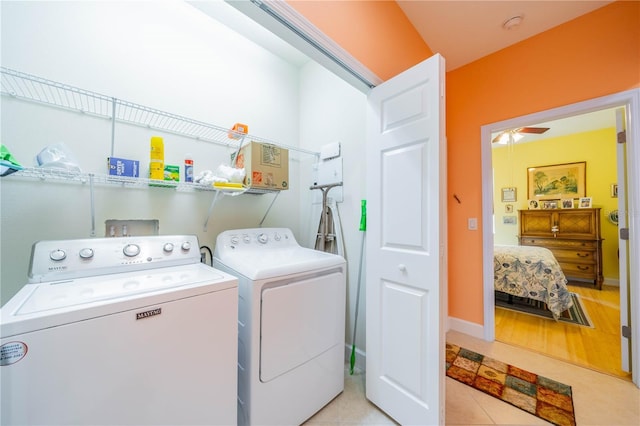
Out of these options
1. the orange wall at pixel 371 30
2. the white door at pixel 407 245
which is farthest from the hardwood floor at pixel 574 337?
the orange wall at pixel 371 30

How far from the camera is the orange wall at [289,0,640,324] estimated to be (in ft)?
4.67

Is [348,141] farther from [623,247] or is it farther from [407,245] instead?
[623,247]

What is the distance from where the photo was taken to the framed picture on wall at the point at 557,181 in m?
4.31

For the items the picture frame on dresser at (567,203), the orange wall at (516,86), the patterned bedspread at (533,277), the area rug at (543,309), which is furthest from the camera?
the picture frame on dresser at (567,203)

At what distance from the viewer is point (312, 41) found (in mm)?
1135

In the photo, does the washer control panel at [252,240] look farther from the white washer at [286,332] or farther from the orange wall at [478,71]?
the orange wall at [478,71]

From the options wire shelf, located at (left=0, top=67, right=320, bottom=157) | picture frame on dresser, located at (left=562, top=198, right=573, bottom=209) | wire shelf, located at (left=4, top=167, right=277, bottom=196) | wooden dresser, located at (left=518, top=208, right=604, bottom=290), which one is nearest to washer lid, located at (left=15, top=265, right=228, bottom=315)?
wire shelf, located at (left=4, top=167, right=277, bottom=196)

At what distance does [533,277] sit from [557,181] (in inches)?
123

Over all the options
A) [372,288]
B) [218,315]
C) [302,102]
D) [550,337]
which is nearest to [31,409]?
[218,315]

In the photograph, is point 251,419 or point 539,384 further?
point 539,384

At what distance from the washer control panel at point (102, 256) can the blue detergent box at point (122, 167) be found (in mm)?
395

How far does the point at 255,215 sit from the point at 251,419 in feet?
4.57

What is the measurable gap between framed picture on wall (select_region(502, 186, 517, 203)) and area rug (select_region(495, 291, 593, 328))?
2.21 m

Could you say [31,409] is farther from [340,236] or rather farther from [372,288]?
[340,236]
